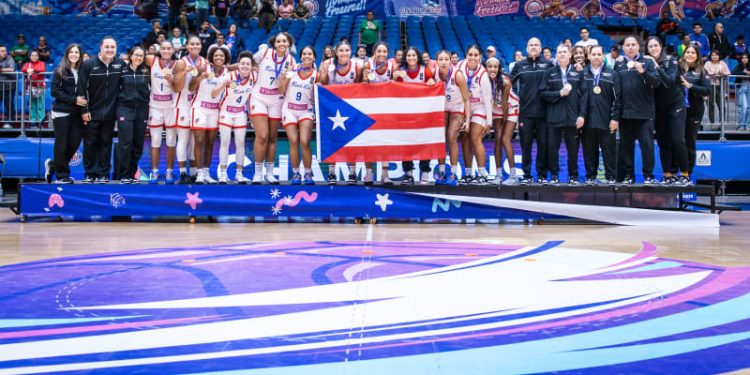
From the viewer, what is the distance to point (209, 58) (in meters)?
9.36

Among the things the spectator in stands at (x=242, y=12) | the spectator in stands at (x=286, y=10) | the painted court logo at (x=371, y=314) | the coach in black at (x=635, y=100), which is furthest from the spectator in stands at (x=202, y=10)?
the painted court logo at (x=371, y=314)

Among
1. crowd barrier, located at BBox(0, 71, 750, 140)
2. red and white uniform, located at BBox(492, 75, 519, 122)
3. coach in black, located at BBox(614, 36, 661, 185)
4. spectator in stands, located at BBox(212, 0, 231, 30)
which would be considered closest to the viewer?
coach in black, located at BBox(614, 36, 661, 185)

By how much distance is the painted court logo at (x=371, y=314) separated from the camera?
10.5 feet

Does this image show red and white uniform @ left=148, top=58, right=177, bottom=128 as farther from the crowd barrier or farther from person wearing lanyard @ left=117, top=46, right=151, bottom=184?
the crowd barrier

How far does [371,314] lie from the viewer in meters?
4.04

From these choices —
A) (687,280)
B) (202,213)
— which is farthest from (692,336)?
(202,213)

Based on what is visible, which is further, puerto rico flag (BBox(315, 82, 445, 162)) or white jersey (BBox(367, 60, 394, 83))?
→ white jersey (BBox(367, 60, 394, 83))

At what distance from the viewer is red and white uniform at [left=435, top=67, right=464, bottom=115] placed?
9438 millimetres

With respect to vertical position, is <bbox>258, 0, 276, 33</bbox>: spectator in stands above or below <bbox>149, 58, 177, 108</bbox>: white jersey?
above

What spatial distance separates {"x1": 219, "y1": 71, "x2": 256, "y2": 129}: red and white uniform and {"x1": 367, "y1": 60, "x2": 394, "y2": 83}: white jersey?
145 cm

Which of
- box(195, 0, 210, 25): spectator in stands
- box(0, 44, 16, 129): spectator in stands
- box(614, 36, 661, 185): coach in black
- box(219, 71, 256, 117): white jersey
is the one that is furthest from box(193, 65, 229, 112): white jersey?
box(195, 0, 210, 25): spectator in stands

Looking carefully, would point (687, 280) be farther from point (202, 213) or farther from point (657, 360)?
point (202, 213)

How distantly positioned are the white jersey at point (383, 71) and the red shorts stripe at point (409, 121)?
47cm

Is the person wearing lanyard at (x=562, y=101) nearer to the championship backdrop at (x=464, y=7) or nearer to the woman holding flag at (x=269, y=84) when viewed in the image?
the woman holding flag at (x=269, y=84)
